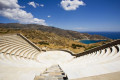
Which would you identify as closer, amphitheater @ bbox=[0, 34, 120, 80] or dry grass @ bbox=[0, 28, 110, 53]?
amphitheater @ bbox=[0, 34, 120, 80]

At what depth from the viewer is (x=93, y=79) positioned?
300 centimetres

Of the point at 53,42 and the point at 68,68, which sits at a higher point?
the point at 68,68

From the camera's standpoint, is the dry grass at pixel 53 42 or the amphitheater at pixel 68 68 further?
the dry grass at pixel 53 42

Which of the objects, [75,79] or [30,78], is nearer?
[75,79]

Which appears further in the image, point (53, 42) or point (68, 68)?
point (53, 42)

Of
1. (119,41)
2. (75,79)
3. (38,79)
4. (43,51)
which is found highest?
(119,41)

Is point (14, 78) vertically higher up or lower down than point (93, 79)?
lower down

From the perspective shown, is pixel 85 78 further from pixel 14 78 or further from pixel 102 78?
pixel 14 78

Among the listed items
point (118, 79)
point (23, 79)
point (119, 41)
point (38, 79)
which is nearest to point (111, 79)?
point (118, 79)

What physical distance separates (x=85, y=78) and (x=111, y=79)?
3.34 ft

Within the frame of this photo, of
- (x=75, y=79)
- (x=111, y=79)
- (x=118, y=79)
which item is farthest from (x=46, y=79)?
(x=118, y=79)

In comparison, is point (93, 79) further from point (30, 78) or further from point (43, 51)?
point (43, 51)

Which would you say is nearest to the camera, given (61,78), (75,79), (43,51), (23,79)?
(75,79)

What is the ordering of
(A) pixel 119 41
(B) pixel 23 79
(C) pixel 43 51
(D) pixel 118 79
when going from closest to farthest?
(D) pixel 118 79
(B) pixel 23 79
(A) pixel 119 41
(C) pixel 43 51
